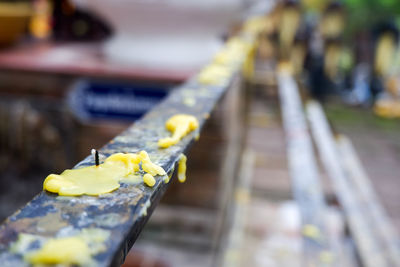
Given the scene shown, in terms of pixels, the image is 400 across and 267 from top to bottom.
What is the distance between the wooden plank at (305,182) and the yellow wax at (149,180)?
6.33 ft

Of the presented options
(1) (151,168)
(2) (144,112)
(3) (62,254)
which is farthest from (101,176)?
(2) (144,112)

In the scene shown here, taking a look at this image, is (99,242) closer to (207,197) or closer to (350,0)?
(207,197)

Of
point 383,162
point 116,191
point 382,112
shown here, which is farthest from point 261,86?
point 382,112

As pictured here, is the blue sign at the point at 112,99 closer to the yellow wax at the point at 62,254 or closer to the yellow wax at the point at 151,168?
the yellow wax at the point at 151,168

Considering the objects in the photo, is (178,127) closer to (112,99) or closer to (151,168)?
(151,168)

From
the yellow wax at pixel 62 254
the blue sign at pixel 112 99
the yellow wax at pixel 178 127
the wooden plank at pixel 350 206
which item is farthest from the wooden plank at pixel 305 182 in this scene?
the yellow wax at pixel 62 254

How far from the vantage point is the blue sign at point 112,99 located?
3.11 meters

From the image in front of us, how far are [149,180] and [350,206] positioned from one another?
377 centimetres

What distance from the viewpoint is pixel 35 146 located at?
11.9ft

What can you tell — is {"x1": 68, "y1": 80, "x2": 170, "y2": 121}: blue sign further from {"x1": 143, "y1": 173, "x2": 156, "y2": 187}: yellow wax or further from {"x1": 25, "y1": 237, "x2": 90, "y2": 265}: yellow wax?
{"x1": 25, "y1": 237, "x2": 90, "y2": 265}: yellow wax

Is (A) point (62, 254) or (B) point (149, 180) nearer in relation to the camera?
(A) point (62, 254)

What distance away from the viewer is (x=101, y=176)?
2.80 ft

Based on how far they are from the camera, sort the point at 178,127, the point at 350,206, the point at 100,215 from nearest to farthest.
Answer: the point at 100,215, the point at 178,127, the point at 350,206

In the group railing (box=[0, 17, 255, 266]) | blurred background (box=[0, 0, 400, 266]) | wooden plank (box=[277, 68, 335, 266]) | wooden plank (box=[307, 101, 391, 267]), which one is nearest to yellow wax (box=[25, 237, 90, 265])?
railing (box=[0, 17, 255, 266])
